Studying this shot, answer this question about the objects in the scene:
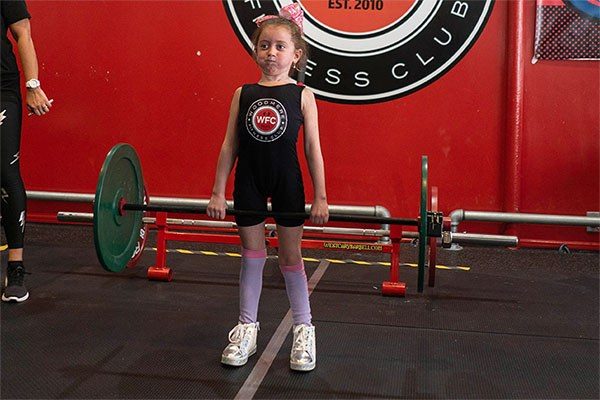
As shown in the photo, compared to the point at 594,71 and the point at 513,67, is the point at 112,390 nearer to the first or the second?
the point at 513,67

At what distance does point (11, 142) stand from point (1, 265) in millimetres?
848

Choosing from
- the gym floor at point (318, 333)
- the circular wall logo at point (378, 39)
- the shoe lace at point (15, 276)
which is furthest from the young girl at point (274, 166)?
the circular wall logo at point (378, 39)

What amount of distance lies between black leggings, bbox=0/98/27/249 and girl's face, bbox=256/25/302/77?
42.1 inches

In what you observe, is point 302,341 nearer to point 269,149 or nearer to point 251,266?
point 251,266

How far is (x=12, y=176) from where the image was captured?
98.0 inches

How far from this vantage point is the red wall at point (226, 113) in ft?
12.0

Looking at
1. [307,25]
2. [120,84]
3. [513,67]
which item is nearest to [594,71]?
[513,67]

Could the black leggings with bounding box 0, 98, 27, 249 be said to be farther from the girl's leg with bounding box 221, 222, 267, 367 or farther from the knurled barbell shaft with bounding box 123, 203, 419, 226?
the girl's leg with bounding box 221, 222, 267, 367

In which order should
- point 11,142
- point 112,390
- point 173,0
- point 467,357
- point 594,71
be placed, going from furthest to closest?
point 173,0 < point 594,71 < point 11,142 < point 467,357 < point 112,390

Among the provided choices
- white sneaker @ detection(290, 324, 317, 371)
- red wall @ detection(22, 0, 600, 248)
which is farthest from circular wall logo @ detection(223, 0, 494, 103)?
white sneaker @ detection(290, 324, 317, 371)

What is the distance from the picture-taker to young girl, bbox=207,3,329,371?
1970 millimetres

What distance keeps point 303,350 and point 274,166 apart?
0.58 meters

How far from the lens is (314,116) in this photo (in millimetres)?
2004

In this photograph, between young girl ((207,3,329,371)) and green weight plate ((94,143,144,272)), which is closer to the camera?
young girl ((207,3,329,371))
